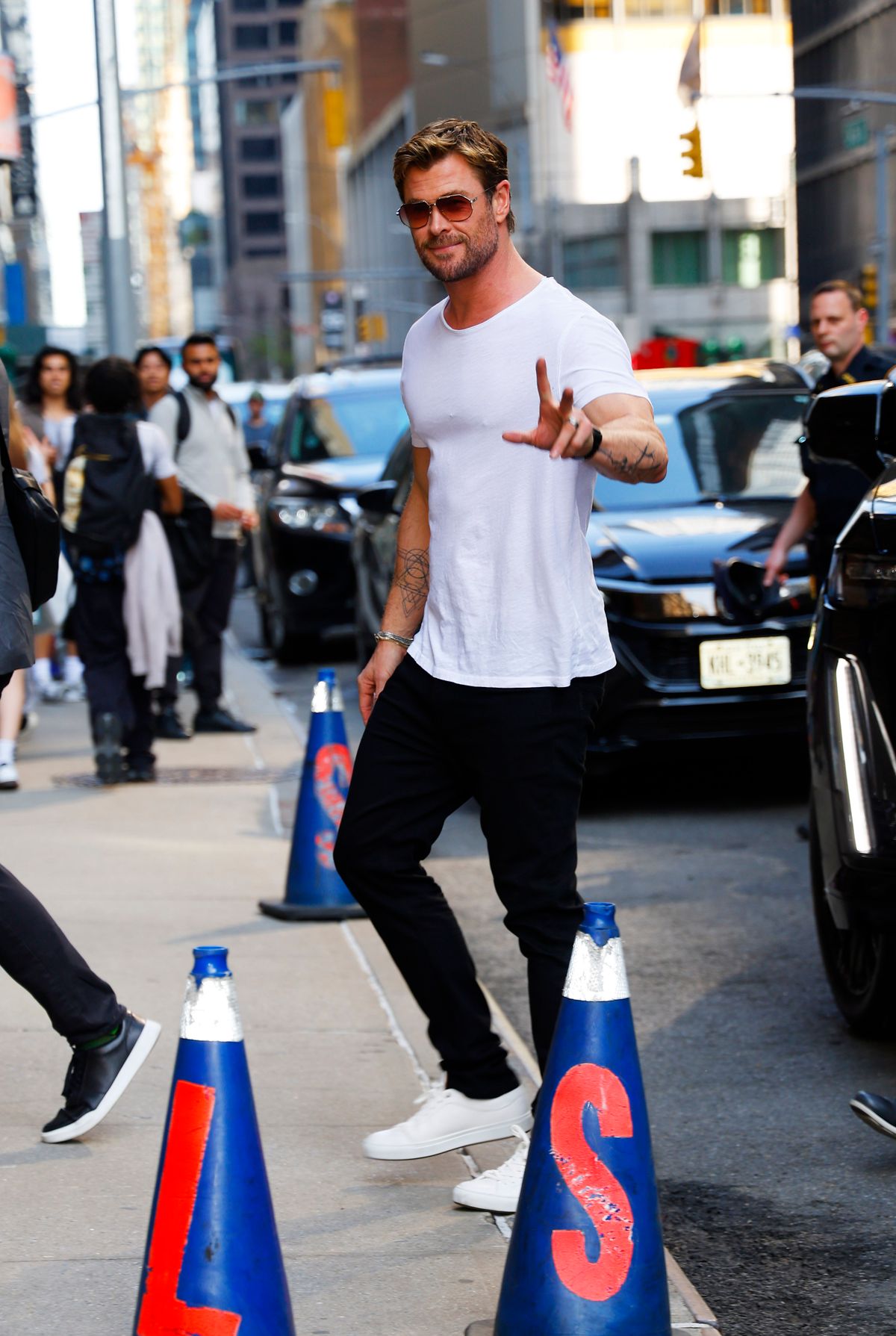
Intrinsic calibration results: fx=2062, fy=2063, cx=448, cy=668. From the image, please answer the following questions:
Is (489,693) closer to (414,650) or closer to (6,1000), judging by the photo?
(414,650)

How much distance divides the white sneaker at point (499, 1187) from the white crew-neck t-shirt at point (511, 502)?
2.94 ft

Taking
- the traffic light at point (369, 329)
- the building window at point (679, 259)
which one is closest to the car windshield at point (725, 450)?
the traffic light at point (369, 329)

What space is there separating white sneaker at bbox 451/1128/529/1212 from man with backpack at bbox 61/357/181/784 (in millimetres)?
5395

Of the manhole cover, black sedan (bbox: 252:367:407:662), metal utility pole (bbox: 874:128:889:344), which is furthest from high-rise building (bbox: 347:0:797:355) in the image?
the manhole cover

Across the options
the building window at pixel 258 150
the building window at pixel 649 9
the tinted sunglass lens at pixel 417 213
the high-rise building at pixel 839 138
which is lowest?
the tinted sunglass lens at pixel 417 213

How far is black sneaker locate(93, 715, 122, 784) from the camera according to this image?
358 inches

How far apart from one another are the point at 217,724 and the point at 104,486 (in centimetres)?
233

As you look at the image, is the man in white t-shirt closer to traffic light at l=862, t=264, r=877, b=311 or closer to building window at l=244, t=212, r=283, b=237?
traffic light at l=862, t=264, r=877, b=311

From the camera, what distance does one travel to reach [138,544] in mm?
9164

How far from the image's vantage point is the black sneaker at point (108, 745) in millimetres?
9086

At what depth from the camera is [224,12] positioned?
179 meters

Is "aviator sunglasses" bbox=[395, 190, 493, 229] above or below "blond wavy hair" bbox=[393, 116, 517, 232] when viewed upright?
below

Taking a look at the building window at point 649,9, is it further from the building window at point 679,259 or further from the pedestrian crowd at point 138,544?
the pedestrian crowd at point 138,544

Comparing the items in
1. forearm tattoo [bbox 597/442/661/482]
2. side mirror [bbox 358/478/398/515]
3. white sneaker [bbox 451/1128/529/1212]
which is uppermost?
forearm tattoo [bbox 597/442/661/482]
